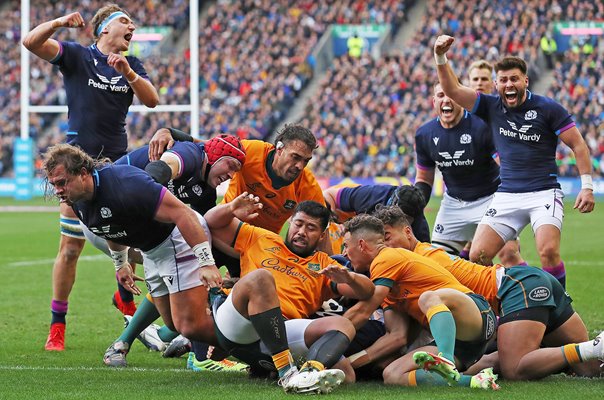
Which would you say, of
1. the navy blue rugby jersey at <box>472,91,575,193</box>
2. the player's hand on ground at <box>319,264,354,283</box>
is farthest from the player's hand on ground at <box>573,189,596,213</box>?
the player's hand on ground at <box>319,264,354,283</box>

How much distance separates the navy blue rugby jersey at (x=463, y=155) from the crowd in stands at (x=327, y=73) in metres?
21.8

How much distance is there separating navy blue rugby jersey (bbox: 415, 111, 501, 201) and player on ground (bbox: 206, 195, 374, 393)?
9.23ft

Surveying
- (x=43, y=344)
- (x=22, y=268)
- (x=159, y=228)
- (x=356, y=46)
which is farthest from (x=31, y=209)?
(x=159, y=228)

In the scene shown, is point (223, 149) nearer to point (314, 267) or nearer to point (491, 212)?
point (314, 267)

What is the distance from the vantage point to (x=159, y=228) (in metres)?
7.02

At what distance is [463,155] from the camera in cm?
968

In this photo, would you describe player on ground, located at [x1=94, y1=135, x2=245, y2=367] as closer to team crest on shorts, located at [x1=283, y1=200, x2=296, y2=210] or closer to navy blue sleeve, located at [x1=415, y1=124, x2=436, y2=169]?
team crest on shorts, located at [x1=283, y1=200, x2=296, y2=210]

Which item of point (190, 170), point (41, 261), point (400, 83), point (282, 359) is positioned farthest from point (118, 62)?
point (400, 83)

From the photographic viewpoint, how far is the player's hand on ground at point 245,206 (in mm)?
6840

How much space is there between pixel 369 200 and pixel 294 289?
78.7 inches

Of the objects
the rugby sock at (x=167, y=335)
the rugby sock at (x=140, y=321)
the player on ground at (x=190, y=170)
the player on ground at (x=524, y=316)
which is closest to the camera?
the player on ground at (x=524, y=316)

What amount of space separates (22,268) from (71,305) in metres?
3.84

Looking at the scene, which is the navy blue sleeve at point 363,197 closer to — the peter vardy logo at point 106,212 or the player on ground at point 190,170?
the player on ground at point 190,170

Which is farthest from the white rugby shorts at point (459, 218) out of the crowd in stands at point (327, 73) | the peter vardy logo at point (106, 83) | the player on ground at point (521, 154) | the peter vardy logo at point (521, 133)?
the crowd in stands at point (327, 73)
